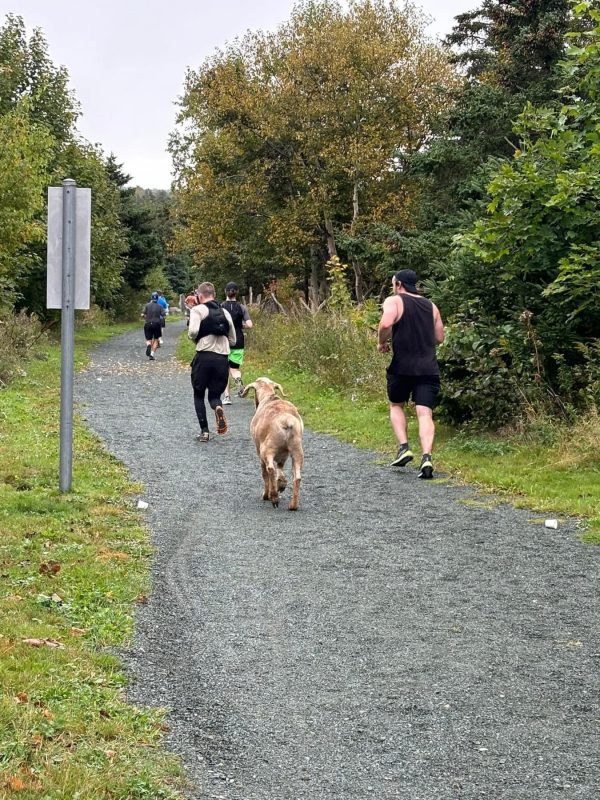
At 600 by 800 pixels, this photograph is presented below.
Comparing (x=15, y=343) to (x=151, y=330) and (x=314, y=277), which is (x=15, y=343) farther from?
(x=314, y=277)

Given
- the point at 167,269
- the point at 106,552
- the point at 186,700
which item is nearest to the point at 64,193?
the point at 106,552

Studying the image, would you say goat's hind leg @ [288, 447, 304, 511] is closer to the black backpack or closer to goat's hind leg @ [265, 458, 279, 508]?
goat's hind leg @ [265, 458, 279, 508]

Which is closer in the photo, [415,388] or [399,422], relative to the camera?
[415,388]

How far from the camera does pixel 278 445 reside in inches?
337

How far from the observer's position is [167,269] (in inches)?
3501

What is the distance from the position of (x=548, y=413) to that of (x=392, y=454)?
1.89 metres

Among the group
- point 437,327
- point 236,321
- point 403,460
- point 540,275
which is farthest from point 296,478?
point 236,321

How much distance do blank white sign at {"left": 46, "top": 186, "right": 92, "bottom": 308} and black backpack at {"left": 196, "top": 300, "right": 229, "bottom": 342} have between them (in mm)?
4271

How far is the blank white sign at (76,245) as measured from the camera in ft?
26.5

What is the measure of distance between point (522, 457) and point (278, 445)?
10.2 feet

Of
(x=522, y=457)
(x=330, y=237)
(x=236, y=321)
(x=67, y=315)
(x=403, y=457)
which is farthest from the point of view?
(x=330, y=237)

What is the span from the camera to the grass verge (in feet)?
28.1

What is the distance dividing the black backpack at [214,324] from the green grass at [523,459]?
2234 mm

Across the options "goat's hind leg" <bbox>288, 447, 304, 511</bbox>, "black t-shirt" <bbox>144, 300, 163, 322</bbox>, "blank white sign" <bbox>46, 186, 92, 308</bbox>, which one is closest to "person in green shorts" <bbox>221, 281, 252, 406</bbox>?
"goat's hind leg" <bbox>288, 447, 304, 511</bbox>
